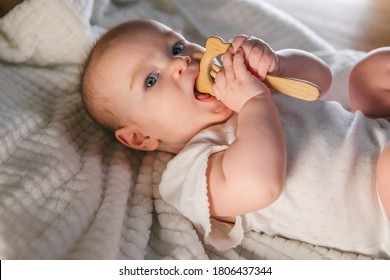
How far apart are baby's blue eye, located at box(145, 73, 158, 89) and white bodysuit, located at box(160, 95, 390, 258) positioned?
0.12 meters

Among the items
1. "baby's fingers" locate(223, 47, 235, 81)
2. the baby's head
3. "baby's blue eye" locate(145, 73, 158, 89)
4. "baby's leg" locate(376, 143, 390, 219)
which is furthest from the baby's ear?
"baby's leg" locate(376, 143, 390, 219)

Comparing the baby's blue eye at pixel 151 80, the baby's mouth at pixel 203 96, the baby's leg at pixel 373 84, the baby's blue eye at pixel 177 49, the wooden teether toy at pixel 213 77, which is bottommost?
the baby's leg at pixel 373 84

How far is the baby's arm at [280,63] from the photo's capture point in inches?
31.6

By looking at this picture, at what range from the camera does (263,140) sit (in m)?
0.74

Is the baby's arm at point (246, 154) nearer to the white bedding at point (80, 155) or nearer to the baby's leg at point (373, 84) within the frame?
the white bedding at point (80, 155)

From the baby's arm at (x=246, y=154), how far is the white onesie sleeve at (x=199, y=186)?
2 centimetres

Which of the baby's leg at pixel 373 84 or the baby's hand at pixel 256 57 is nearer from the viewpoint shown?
the baby's hand at pixel 256 57

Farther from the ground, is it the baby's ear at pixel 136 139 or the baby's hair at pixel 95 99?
the baby's hair at pixel 95 99

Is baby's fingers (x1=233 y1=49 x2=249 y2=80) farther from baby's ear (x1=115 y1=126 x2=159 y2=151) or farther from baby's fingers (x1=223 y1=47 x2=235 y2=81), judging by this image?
baby's ear (x1=115 y1=126 x2=159 y2=151)

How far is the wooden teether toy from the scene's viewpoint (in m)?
0.73

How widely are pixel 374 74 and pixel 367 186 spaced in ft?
0.88

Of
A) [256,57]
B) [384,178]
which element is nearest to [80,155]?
[256,57]

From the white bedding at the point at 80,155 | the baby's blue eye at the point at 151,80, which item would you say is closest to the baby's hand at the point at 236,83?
the baby's blue eye at the point at 151,80
